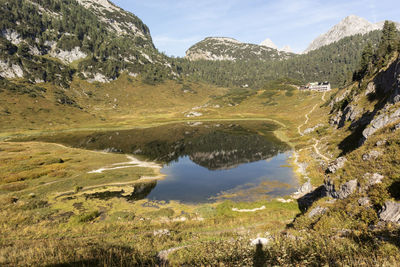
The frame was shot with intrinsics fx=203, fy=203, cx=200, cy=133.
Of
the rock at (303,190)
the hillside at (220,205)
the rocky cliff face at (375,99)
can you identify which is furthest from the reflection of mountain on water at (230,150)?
the rocky cliff face at (375,99)

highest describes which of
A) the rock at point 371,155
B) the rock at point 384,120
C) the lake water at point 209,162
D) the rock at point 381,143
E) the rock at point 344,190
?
the rock at point 384,120

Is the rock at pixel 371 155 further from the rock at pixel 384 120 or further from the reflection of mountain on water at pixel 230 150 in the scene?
the reflection of mountain on water at pixel 230 150

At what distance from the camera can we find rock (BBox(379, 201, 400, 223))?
1402 centimetres

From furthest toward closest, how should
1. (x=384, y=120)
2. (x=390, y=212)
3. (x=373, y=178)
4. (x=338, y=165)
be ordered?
1. (x=384, y=120)
2. (x=338, y=165)
3. (x=373, y=178)
4. (x=390, y=212)

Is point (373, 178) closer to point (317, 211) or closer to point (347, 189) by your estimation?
point (347, 189)

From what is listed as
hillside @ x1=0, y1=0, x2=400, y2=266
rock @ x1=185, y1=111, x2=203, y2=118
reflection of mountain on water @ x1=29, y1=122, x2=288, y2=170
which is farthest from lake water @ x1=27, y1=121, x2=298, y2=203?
rock @ x1=185, y1=111, x2=203, y2=118

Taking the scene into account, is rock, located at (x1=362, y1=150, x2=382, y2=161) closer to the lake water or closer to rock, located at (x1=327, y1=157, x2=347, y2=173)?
rock, located at (x1=327, y1=157, x2=347, y2=173)

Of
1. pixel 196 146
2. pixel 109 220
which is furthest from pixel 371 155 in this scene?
pixel 196 146

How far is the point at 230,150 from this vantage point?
80.5 metres

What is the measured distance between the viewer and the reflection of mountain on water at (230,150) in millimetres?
67125

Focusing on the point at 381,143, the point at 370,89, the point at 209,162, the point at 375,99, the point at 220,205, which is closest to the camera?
the point at 381,143

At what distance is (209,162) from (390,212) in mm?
54398

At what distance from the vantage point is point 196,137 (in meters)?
107

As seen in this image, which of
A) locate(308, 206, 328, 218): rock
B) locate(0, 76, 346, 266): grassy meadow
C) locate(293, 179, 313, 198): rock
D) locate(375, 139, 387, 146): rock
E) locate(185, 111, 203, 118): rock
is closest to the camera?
locate(0, 76, 346, 266): grassy meadow
